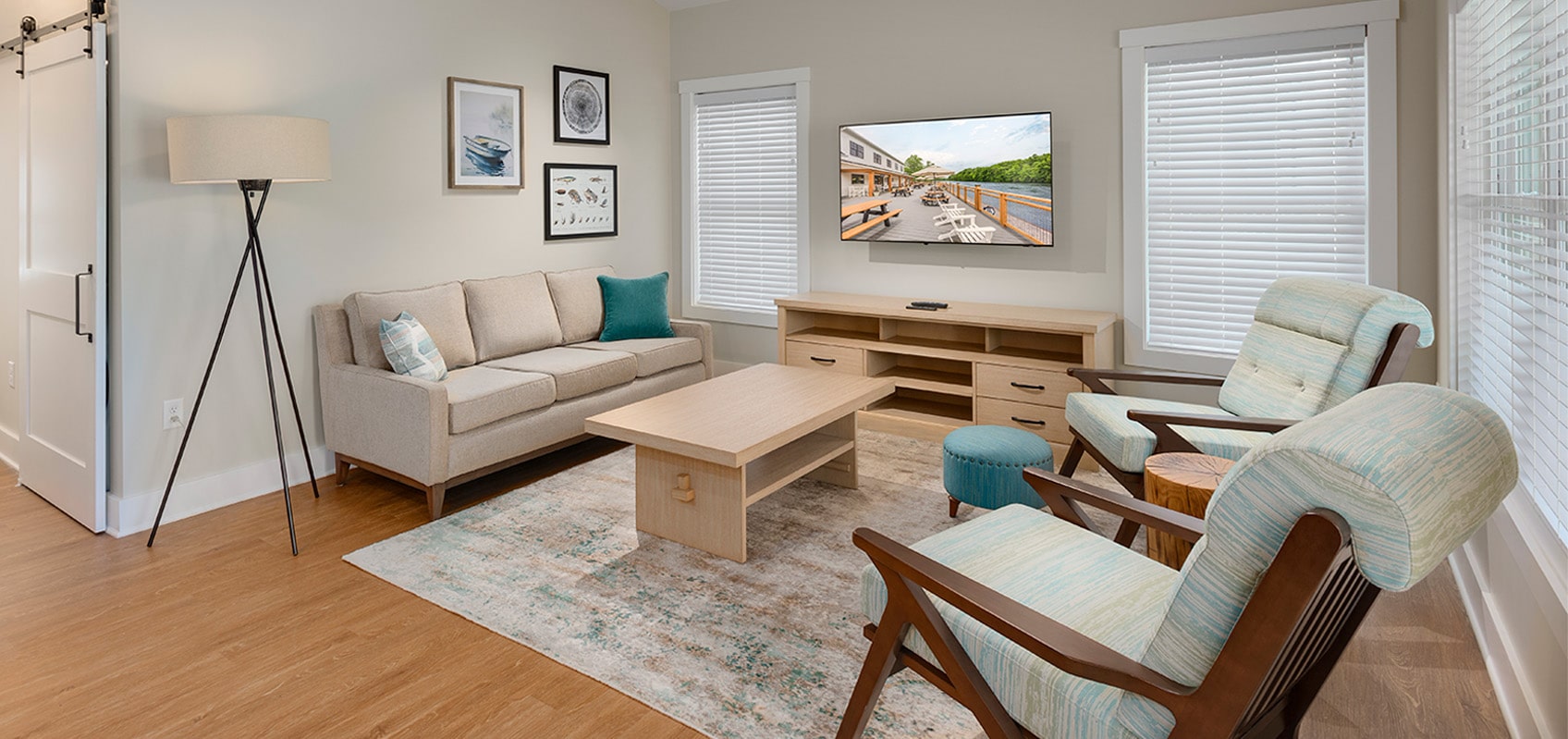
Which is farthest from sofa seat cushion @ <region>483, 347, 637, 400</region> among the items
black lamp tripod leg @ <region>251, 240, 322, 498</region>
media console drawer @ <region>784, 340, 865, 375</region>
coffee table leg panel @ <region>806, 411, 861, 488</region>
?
coffee table leg panel @ <region>806, 411, 861, 488</region>

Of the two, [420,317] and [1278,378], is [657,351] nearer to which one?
[420,317]

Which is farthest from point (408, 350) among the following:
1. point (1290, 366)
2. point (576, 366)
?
point (1290, 366)

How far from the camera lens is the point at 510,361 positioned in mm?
4309

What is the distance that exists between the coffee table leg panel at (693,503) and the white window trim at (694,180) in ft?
8.47

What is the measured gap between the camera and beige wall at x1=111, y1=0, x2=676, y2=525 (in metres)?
3.34

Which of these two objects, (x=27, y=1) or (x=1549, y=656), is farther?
(x=27, y=1)

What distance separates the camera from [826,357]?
4918mm

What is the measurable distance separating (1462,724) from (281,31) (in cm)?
473

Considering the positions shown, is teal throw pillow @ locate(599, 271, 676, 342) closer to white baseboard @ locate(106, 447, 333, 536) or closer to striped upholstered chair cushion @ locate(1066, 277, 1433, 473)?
white baseboard @ locate(106, 447, 333, 536)

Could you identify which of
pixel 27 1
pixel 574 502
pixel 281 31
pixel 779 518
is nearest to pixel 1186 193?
pixel 779 518

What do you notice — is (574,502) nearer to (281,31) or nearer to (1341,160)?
(281,31)

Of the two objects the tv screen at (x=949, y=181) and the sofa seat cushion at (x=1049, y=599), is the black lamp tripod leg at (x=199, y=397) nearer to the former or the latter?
the sofa seat cushion at (x=1049, y=599)

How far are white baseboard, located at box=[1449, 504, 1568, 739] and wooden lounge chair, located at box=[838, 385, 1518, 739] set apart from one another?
2.41 ft

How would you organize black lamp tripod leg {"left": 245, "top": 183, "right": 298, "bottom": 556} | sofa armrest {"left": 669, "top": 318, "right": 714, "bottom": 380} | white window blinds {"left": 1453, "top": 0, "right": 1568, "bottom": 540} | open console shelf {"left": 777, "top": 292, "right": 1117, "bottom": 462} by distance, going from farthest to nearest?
sofa armrest {"left": 669, "top": 318, "right": 714, "bottom": 380}
open console shelf {"left": 777, "top": 292, "right": 1117, "bottom": 462}
black lamp tripod leg {"left": 245, "top": 183, "right": 298, "bottom": 556}
white window blinds {"left": 1453, "top": 0, "right": 1568, "bottom": 540}
